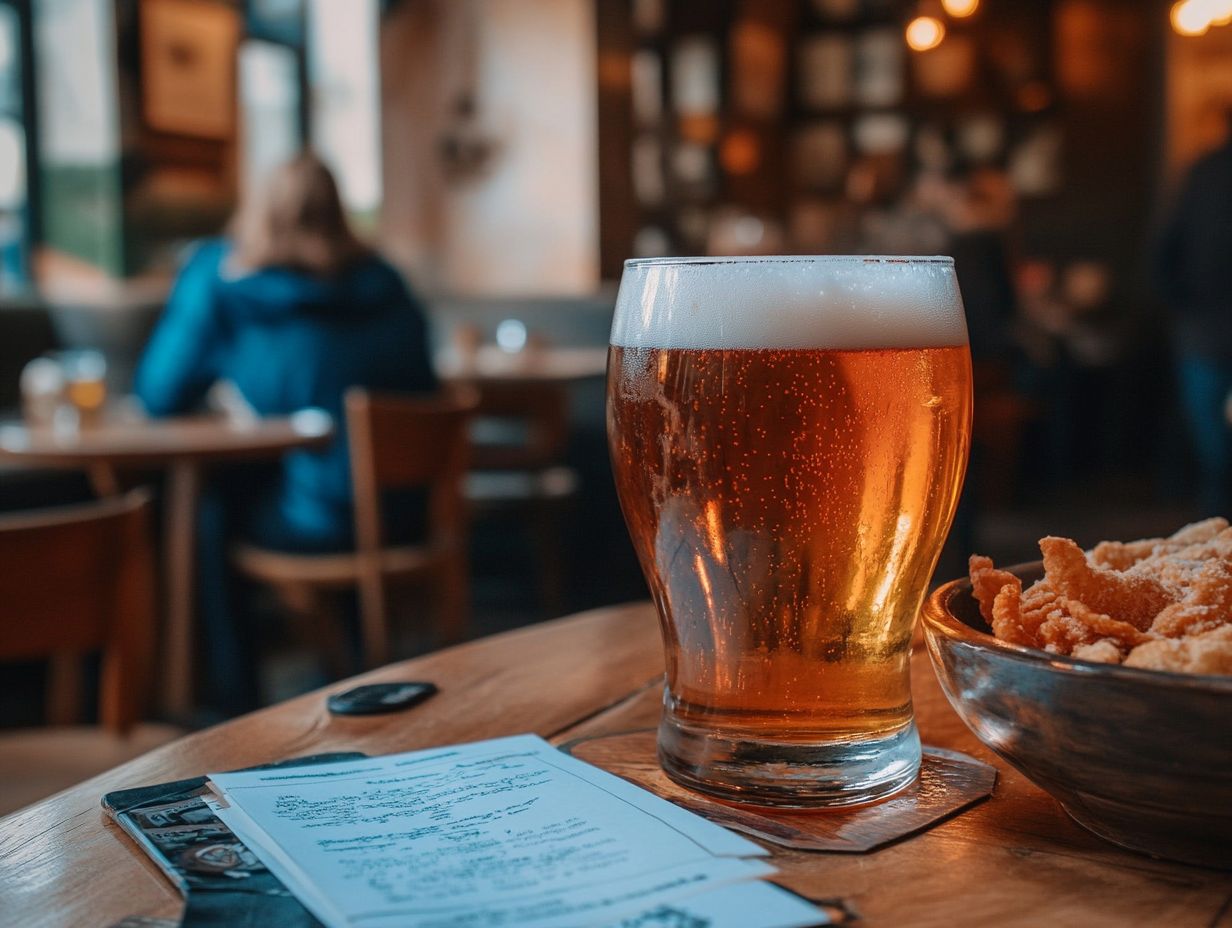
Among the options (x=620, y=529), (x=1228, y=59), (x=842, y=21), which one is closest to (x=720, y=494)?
(x=620, y=529)

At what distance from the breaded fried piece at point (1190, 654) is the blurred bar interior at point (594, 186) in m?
3.17

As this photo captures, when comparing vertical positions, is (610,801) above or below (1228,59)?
below

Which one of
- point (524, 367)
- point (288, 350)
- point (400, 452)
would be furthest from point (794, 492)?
point (524, 367)

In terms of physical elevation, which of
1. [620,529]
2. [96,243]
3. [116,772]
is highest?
[96,243]

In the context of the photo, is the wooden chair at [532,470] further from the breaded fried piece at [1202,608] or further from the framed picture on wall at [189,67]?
the breaded fried piece at [1202,608]

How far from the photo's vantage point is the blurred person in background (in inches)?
189

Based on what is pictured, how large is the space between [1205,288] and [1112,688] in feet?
16.2

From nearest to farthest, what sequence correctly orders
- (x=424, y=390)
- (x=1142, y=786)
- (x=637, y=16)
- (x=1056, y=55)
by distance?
1. (x=1142, y=786)
2. (x=424, y=390)
3. (x=637, y=16)
4. (x=1056, y=55)

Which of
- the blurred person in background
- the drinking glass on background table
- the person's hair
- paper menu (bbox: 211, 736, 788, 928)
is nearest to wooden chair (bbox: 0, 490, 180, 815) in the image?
paper menu (bbox: 211, 736, 788, 928)

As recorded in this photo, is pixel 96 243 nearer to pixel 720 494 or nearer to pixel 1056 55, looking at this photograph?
pixel 720 494

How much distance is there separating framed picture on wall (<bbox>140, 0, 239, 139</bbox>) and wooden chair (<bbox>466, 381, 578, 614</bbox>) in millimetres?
2402

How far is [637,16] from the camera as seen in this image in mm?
8156

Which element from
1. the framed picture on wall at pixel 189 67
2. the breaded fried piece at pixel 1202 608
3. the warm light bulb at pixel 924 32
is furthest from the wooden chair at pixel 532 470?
the breaded fried piece at pixel 1202 608

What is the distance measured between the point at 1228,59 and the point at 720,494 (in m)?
8.77
